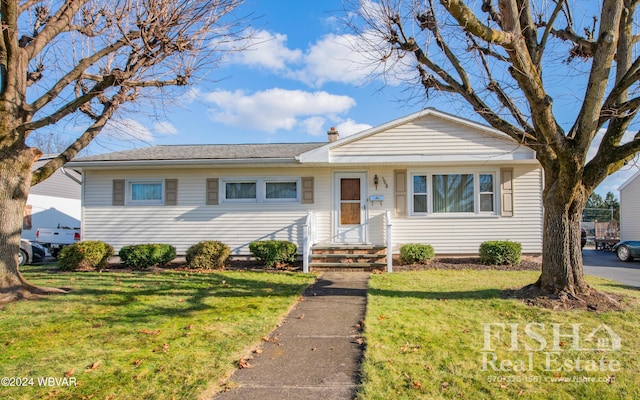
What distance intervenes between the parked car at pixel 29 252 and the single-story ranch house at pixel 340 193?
298 centimetres

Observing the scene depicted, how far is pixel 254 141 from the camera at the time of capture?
14438 millimetres

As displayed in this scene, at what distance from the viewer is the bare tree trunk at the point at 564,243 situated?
19.4ft

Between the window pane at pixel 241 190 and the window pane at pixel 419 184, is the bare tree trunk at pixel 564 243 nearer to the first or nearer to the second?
the window pane at pixel 419 184

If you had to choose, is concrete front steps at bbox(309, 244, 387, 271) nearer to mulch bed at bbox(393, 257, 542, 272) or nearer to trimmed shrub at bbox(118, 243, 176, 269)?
mulch bed at bbox(393, 257, 542, 272)

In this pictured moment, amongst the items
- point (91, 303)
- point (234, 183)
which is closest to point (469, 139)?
point (234, 183)

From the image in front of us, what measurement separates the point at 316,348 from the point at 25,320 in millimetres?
4147

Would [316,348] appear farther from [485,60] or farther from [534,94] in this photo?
[485,60]

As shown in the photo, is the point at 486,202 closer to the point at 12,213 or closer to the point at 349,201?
the point at 349,201

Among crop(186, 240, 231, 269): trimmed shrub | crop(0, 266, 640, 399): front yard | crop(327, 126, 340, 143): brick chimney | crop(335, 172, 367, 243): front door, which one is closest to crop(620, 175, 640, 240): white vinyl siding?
crop(0, 266, 640, 399): front yard

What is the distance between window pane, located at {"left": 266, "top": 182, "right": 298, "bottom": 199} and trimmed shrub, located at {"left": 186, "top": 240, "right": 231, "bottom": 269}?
222 cm

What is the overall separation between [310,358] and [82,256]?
343 inches

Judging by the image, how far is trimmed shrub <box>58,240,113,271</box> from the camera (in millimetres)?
10109

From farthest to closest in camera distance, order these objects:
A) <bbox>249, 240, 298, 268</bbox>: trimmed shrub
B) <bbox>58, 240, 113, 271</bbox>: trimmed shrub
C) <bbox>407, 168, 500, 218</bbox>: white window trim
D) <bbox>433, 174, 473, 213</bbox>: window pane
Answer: <bbox>433, 174, 473, 213</bbox>: window pane
<bbox>407, 168, 500, 218</bbox>: white window trim
<bbox>249, 240, 298, 268</bbox>: trimmed shrub
<bbox>58, 240, 113, 271</bbox>: trimmed shrub

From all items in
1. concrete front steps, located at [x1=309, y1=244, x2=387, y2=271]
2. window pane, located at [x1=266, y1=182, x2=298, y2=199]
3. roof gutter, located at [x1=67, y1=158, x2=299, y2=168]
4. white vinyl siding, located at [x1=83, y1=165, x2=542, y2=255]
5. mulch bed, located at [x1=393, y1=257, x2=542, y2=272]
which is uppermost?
roof gutter, located at [x1=67, y1=158, x2=299, y2=168]
